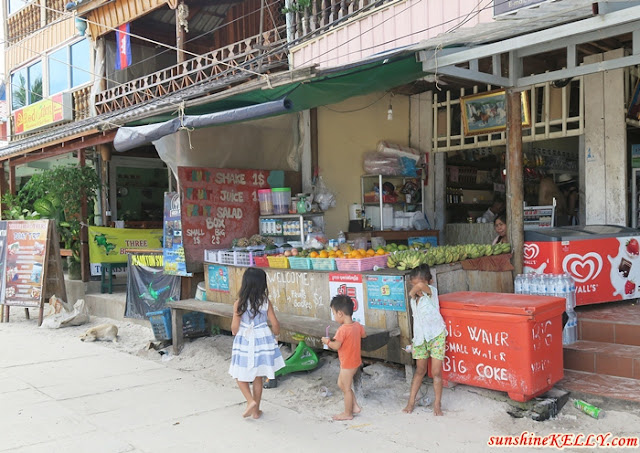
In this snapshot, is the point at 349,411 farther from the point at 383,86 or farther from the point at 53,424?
the point at 383,86

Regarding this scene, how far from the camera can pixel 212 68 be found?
1048 centimetres

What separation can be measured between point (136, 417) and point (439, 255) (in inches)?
132

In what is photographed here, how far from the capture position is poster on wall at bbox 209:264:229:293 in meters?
7.68

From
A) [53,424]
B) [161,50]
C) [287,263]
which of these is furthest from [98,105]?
[53,424]

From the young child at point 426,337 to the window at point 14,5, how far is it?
17.2 m

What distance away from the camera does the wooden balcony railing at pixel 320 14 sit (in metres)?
8.20

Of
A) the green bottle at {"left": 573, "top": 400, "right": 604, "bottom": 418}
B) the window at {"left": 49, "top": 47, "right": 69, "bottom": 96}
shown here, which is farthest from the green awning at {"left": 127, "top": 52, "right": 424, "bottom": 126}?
the window at {"left": 49, "top": 47, "right": 69, "bottom": 96}

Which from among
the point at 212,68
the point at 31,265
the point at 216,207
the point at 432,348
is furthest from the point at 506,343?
the point at 31,265

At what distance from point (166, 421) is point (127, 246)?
259 inches

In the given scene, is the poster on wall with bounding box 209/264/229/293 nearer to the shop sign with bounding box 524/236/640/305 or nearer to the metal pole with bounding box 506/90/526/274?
the metal pole with bounding box 506/90/526/274

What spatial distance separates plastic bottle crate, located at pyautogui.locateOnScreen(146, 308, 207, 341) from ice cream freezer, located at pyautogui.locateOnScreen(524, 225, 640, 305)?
4.48 m

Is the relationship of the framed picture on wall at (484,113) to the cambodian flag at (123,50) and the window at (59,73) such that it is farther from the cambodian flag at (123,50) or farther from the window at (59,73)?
the window at (59,73)

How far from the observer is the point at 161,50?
47.9 feet
